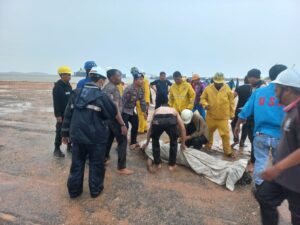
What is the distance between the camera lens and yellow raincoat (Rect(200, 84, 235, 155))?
5.79m

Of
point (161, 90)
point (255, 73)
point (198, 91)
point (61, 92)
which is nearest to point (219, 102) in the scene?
point (255, 73)

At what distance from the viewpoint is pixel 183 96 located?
268 inches

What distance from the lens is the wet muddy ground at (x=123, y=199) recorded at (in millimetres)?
3461

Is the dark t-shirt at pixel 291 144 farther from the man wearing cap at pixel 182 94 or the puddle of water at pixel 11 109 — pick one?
the puddle of water at pixel 11 109

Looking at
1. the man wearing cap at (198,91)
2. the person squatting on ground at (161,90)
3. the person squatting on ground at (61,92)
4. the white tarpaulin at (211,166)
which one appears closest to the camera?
the white tarpaulin at (211,166)

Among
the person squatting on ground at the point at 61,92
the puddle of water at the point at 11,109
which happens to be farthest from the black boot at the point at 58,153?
the puddle of water at the point at 11,109

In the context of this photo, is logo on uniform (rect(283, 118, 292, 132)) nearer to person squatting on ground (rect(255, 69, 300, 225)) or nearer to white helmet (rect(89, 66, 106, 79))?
person squatting on ground (rect(255, 69, 300, 225))

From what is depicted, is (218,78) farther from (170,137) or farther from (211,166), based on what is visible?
(211,166)

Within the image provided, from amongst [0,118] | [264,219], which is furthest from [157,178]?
[0,118]

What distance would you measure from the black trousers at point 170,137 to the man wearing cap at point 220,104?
136cm

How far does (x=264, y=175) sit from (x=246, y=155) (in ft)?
14.3

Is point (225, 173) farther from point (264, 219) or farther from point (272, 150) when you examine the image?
point (264, 219)

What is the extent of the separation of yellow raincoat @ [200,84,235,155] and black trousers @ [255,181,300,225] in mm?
3247

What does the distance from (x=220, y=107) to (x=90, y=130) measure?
310cm
